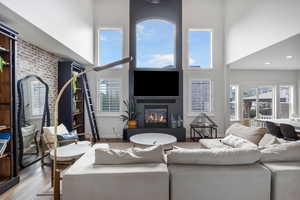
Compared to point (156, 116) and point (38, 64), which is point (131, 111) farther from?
point (38, 64)

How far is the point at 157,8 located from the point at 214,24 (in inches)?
86.9

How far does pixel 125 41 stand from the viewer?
6.49 metres

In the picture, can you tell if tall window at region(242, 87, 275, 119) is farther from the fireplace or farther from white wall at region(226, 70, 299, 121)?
the fireplace

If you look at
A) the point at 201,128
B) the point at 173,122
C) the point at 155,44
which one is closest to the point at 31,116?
the point at 173,122

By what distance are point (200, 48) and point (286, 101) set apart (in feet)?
13.5

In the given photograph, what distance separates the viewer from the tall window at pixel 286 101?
281 inches

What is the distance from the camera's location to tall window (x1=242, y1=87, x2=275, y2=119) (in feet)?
22.9

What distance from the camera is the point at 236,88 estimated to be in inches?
273

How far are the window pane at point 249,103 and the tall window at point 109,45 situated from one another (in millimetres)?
5074

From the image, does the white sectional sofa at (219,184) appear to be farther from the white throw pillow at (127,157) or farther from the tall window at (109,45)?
the tall window at (109,45)

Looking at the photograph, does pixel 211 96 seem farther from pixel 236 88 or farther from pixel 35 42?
pixel 35 42

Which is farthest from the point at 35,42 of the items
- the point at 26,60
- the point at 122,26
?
the point at 122,26

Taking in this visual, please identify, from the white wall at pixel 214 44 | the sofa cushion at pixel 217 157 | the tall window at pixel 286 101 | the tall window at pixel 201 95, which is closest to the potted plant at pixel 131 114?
the white wall at pixel 214 44

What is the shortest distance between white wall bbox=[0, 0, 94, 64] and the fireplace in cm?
258
